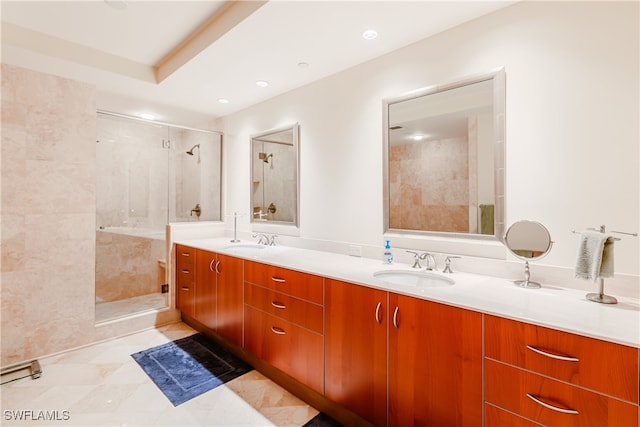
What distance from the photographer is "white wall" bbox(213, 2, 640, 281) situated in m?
1.39

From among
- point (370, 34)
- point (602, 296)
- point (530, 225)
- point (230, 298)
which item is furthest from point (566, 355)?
point (230, 298)

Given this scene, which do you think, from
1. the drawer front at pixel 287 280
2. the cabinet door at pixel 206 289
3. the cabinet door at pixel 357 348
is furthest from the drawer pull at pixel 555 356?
the cabinet door at pixel 206 289

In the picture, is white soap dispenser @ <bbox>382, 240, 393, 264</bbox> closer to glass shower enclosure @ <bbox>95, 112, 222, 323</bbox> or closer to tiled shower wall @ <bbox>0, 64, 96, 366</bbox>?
glass shower enclosure @ <bbox>95, 112, 222, 323</bbox>

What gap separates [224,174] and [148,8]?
2.00 meters

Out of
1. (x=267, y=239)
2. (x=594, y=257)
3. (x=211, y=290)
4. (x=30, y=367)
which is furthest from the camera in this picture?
(x=267, y=239)

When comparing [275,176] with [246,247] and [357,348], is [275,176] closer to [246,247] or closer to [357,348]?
[246,247]

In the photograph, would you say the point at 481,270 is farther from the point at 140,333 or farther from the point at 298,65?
the point at 140,333

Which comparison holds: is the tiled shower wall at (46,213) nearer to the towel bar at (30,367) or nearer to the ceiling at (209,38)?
the towel bar at (30,367)

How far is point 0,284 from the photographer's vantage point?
234 cm

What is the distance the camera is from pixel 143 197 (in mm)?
3512

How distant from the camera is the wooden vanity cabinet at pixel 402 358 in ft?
4.12

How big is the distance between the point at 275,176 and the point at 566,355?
2604 mm

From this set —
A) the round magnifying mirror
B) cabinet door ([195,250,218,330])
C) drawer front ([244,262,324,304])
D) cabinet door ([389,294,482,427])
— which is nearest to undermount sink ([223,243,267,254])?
cabinet door ([195,250,218,330])

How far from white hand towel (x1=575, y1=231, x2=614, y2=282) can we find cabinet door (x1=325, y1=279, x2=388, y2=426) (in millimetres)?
864
